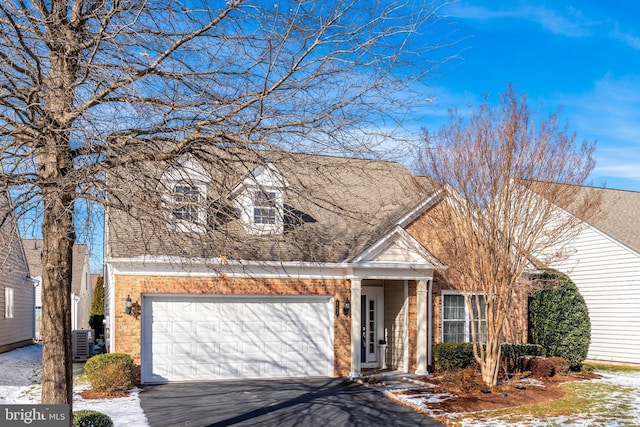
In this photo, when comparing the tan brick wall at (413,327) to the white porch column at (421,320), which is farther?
the tan brick wall at (413,327)

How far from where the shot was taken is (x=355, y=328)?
1634 centimetres

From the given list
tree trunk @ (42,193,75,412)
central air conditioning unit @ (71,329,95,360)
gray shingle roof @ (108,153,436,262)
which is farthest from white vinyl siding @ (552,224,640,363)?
central air conditioning unit @ (71,329,95,360)

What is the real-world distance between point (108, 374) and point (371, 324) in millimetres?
7818

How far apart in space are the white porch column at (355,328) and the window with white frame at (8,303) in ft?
42.4

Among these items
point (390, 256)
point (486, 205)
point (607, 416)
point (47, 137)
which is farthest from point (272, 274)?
point (47, 137)

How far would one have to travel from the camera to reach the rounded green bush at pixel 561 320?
17359 mm

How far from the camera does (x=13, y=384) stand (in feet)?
49.3

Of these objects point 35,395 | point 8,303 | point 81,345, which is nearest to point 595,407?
point 35,395

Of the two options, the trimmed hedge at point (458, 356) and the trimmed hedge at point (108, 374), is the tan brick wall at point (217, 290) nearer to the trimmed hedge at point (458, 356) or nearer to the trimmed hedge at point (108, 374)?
the trimmed hedge at point (108, 374)

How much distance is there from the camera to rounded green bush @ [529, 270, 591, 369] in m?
17.4

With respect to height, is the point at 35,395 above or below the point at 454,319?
below

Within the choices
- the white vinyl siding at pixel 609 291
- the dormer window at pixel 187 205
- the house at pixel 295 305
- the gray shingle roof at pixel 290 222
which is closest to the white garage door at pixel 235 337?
the house at pixel 295 305

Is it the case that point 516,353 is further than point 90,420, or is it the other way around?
point 516,353

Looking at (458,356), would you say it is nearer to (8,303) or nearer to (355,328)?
(355,328)
